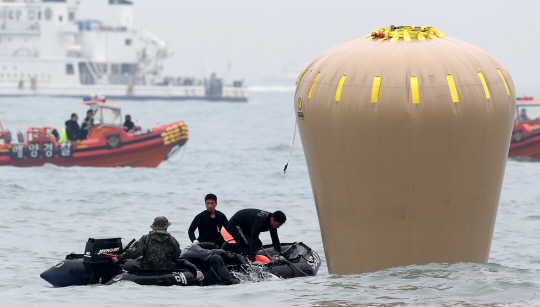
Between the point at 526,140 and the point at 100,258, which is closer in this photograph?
Answer: the point at 100,258

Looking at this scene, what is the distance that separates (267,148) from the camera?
A: 117 feet

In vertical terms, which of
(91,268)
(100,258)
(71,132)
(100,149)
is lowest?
(100,149)

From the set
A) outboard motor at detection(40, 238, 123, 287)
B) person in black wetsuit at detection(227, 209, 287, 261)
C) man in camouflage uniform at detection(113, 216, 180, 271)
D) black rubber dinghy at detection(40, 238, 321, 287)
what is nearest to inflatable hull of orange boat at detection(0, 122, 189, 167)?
person in black wetsuit at detection(227, 209, 287, 261)

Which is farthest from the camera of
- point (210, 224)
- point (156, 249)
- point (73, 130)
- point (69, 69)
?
point (69, 69)

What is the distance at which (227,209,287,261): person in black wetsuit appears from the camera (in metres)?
9.56

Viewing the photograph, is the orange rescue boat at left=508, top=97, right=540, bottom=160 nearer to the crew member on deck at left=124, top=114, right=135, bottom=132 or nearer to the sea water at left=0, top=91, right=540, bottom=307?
the sea water at left=0, top=91, right=540, bottom=307

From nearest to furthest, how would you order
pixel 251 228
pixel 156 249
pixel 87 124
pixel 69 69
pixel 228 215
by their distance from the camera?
1. pixel 156 249
2. pixel 251 228
3. pixel 228 215
4. pixel 87 124
5. pixel 69 69

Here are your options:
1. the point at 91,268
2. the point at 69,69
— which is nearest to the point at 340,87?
the point at 91,268

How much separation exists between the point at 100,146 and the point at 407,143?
1732 centimetres

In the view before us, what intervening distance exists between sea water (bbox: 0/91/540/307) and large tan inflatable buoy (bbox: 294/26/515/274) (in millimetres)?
370

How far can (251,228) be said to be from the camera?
384 inches

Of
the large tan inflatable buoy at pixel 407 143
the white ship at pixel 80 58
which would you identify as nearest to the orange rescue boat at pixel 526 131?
the large tan inflatable buoy at pixel 407 143

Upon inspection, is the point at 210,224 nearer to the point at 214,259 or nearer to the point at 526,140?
the point at 214,259

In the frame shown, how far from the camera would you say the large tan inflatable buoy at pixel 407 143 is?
7113 millimetres
